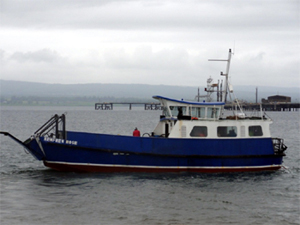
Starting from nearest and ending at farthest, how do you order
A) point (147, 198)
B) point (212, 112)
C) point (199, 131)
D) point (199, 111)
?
point (147, 198) → point (199, 131) → point (199, 111) → point (212, 112)

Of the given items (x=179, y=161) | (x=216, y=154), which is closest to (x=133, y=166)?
(x=179, y=161)

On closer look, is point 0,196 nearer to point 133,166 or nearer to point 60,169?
point 60,169

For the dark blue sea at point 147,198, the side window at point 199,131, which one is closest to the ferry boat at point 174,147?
the side window at point 199,131

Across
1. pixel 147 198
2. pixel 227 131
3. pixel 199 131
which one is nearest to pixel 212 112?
pixel 227 131

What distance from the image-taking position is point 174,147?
77.7 feet

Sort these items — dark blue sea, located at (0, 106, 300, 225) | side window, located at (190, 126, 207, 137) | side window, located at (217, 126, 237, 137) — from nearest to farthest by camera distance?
dark blue sea, located at (0, 106, 300, 225) → side window, located at (190, 126, 207, 137) → side window, located at (217, 126, 237, 137)

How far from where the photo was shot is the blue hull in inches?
921

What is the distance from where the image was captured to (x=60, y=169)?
23969mm

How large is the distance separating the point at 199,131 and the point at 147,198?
6042 mm

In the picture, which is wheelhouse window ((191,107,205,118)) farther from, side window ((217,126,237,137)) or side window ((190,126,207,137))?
side window ((217,126,237,137))

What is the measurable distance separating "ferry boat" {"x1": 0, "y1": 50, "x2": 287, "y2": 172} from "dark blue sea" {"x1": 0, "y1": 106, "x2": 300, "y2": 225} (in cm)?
50

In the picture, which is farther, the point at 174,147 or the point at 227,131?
the point at 227,131

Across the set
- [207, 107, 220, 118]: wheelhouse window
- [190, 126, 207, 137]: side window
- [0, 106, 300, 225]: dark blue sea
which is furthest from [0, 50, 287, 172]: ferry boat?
[0, 106, 300, 225]: dark blue sea

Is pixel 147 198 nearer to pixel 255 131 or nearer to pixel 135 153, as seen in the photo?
pixel 135 153
